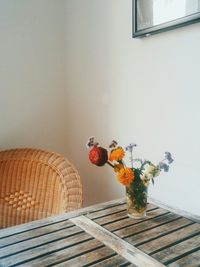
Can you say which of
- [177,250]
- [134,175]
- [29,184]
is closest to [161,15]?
[134,175]

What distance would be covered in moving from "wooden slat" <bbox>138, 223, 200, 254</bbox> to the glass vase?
0.51 feet

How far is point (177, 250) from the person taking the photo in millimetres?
814

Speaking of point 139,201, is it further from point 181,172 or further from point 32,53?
point 32,53

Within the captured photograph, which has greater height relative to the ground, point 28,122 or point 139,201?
point 28,122

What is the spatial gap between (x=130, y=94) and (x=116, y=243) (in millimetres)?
750

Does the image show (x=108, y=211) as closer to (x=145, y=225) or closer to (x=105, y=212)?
(x=105, y=212)

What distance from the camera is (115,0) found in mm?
1416

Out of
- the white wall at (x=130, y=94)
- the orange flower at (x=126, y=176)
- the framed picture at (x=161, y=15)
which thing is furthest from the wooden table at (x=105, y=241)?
the framed picture at (x=161, y=15)

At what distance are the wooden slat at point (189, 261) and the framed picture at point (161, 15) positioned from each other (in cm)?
81

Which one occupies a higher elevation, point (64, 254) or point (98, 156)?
point (98, 156)

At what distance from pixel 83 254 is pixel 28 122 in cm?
109

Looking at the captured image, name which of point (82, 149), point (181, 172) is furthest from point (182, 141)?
point (82, 149)

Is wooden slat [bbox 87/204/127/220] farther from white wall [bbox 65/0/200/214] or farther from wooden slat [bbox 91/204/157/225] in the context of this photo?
white wall [bbox 65/0/200/214]

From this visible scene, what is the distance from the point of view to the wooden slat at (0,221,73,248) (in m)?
0.88
